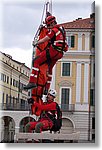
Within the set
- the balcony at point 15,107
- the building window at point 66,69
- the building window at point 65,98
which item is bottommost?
the balcony at point 15,107

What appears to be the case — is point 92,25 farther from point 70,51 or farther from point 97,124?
point 97,124

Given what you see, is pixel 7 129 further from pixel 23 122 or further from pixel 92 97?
pixel 92 97

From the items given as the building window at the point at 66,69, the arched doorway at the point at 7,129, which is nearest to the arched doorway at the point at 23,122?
the arched doorway at the point at 7,129

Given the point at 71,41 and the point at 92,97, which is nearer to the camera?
the point at 92,97

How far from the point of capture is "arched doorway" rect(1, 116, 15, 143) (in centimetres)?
324

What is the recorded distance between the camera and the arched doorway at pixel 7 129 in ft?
10.6

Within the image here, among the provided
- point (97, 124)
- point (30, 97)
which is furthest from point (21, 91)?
point (97, 124)

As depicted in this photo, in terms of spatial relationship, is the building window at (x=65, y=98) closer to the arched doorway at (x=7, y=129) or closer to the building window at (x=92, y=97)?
the building window at (x=92, y=97)

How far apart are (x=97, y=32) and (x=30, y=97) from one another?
0.83m

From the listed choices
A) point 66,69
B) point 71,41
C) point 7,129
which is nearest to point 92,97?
point 66,69

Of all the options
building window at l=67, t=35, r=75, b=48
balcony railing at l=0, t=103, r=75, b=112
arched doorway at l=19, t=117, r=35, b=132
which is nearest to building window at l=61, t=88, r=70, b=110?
balcony railing at l=0, t=103, r=75, b=112

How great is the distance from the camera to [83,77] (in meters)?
3.41

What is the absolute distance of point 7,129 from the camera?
3.29 metres

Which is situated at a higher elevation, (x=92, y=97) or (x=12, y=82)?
(x=12, y=82)
